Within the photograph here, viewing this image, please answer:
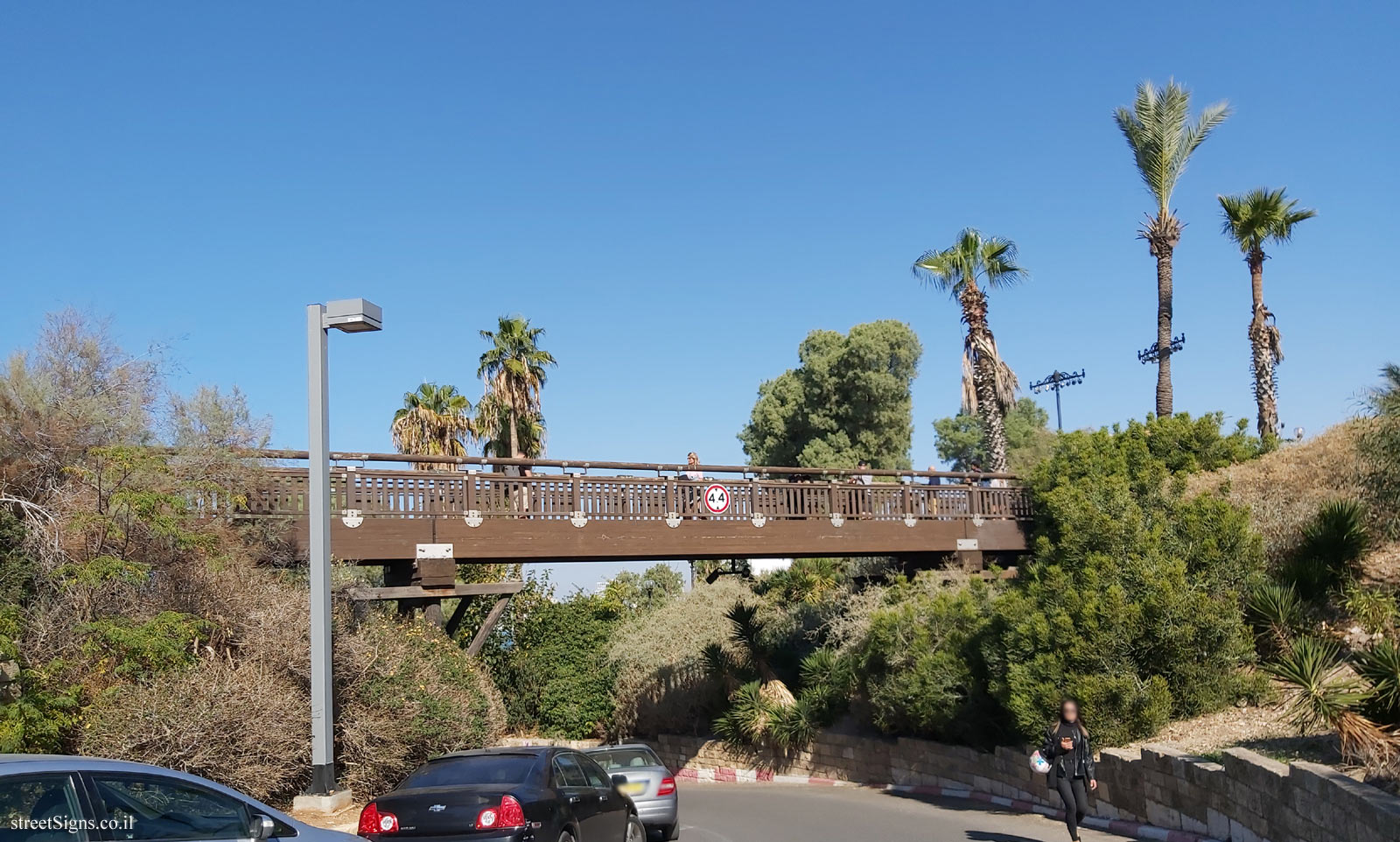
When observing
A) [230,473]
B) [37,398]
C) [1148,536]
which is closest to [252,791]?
[230,473]

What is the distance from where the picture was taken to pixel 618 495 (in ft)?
70.6

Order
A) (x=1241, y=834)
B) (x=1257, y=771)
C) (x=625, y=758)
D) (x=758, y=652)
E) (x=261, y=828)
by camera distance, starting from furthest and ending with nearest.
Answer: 1. (x=758, y=652)
2. (x=625, y=758)
3. (x=1241, y=834)
4. (x=1257, y=771)
5. (x=261, y=828)

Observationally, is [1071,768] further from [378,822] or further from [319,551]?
[319,551]

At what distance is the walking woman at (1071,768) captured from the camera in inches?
469

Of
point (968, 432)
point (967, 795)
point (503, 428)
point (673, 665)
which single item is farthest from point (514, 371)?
point (968, 432)

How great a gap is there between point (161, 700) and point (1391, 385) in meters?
16.9

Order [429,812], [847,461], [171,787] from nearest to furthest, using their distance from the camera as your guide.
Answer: [171,787], [429,812], [847,461]

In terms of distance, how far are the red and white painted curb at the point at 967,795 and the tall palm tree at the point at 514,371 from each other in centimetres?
1529

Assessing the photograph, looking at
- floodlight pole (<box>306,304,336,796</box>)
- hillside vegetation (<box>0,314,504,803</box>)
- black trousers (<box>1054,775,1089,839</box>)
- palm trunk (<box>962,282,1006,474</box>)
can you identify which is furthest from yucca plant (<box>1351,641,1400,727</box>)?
palm trunk (<box>962,282,1006,474</box>)

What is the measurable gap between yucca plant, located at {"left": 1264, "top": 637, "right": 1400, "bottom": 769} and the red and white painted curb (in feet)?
5.78

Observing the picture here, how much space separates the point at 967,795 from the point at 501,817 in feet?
40.3

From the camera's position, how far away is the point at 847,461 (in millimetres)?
52312

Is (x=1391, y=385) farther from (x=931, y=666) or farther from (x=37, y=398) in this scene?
(x=37, y=398)

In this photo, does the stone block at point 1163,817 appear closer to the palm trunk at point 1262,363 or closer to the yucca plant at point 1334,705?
the yucca plant at point 1334,705
